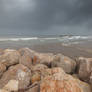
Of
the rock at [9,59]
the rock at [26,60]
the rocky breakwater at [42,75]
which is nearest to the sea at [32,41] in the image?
the rock at [9,59]

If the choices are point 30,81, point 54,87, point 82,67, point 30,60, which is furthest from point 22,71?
point 82,67

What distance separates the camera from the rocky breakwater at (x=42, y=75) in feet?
8.04

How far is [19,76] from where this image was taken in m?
3.59

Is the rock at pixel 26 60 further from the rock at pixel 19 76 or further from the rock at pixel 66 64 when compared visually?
the rock at pixel 66 64

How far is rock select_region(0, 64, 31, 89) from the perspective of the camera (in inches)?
136


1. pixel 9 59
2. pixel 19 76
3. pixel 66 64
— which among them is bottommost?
pixel 19 76

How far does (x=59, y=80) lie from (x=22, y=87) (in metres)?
1.60

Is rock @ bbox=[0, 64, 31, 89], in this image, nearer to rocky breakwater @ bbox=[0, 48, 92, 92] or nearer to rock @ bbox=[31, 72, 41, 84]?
rocky breakwater @ bbox=[0, 48, 92, 92]

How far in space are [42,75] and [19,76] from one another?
88 cm

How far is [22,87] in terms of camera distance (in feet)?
11.0

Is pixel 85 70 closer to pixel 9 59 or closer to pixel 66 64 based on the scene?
pixel 66 64

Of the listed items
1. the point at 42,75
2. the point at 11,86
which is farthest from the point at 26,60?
the point at 11,86

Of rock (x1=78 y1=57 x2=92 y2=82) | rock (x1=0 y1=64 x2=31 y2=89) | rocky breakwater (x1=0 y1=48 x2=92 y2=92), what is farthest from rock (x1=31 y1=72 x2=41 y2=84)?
rock (x1=78 y1=57 x2=92 y2=82)

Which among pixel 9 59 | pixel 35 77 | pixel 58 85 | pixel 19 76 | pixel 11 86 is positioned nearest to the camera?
pixel 58 85
